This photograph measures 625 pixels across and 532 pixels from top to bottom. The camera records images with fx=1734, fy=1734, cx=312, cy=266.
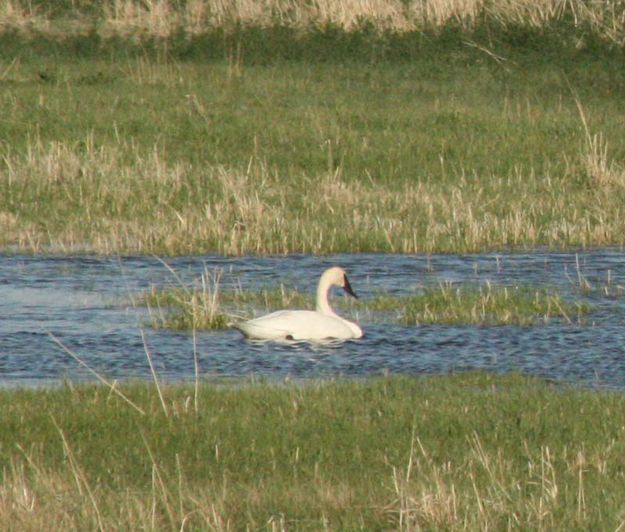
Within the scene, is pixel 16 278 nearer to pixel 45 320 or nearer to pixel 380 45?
pixel 45 320

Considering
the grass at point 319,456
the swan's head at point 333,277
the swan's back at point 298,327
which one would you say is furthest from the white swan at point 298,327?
the grass at point 319,456

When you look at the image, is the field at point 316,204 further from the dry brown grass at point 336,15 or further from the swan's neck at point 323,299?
the swan's neck at point 323,299

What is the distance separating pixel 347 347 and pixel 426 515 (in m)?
4.99

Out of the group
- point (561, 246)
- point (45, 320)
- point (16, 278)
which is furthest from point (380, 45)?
point (45, 320)

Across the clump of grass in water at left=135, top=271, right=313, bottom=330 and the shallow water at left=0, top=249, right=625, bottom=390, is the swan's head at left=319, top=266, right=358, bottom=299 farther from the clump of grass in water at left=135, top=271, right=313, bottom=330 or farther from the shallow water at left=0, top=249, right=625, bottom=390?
the clump of grass in water at left=135, top=271, right=313, bottom=330

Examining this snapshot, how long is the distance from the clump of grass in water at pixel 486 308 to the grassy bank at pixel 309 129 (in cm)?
283

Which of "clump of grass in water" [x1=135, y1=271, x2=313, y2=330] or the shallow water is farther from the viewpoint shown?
"clump of grass in water" [x1=135, y1=271, x2=313, y2=330]

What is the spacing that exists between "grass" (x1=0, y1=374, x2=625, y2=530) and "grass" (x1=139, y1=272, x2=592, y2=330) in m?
2.29

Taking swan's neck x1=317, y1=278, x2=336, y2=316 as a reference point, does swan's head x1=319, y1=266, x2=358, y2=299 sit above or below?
above

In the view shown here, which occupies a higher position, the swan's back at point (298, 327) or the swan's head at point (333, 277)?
the swan's head at point (333, 277)

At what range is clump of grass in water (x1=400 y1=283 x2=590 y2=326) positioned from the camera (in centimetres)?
1281

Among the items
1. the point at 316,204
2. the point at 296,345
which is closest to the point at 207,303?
the point at 296,345

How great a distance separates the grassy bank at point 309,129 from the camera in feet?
56.2

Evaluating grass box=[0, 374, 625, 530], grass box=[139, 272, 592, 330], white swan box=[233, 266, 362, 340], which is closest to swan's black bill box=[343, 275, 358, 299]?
grass box=[139, 272, 592, 330]
